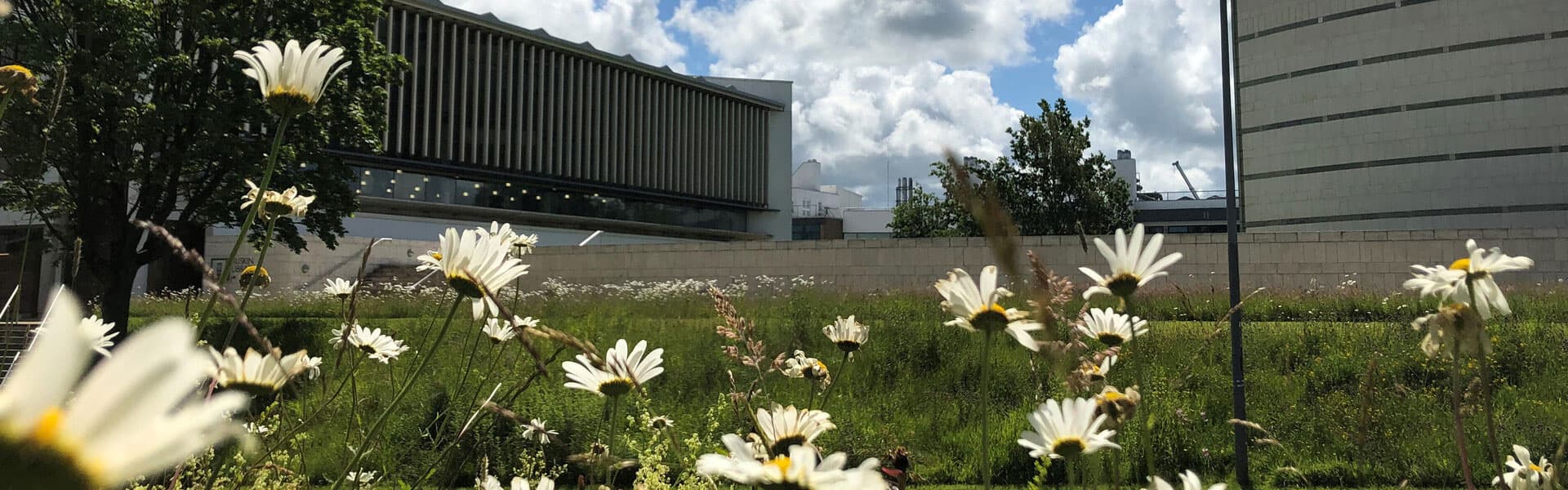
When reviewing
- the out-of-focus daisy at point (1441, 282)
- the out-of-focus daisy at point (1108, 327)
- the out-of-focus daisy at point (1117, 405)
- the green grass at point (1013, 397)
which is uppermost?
the out-of-focus daisy at point (1441, 282)

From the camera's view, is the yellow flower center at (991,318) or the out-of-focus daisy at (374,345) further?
the out-of-focus daisy at (374,345)

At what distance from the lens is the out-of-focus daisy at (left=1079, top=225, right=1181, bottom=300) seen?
1.02 m

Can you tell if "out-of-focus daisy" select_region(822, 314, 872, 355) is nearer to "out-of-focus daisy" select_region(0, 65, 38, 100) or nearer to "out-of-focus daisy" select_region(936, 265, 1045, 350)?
"out-of-focus daisy" select_region(936, 265, 1045, 350)

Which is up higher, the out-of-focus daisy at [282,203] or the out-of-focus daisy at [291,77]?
the out-of-focus daisy at [291,77]

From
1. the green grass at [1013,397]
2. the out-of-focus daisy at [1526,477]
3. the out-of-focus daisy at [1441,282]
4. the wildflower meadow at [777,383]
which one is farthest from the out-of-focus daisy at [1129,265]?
the green grass at [1013,397]

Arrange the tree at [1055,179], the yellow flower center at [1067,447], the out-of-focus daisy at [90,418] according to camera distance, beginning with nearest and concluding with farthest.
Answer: the out-of-focus daisy at [90,418] → the yellow flower center at [1067,447] → the tree at [1055,179]

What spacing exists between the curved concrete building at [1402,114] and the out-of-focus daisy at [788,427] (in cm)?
2376

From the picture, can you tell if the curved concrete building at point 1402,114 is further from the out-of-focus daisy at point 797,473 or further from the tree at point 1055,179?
the out-of-focus daisy at point 797,473

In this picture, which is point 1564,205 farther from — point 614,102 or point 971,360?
point 614,102

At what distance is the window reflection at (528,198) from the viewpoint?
31641mm

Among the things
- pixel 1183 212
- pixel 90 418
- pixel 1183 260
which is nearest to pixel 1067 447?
pixel 90 418

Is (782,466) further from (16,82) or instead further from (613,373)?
(16,82)

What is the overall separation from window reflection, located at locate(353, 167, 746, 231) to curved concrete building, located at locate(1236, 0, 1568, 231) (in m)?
25.6

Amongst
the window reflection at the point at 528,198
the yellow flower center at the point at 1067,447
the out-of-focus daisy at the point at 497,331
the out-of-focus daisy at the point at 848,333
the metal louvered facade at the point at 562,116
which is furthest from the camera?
the metal louvered facade at the point at 562,116
